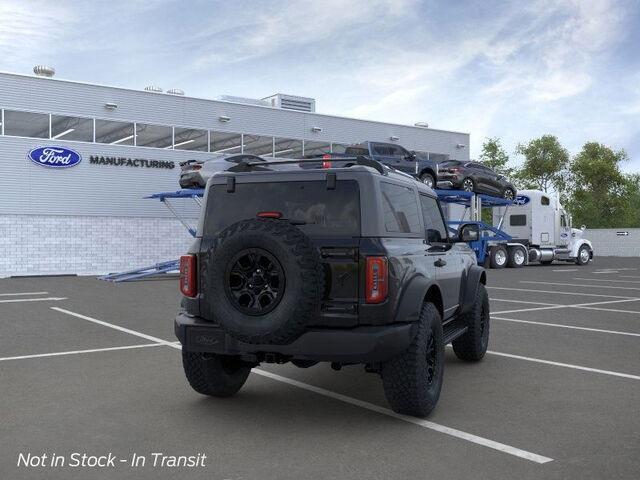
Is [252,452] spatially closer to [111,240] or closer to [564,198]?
[111,240]

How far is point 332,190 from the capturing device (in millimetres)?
5105

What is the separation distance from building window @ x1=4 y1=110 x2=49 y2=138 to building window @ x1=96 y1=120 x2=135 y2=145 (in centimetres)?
203

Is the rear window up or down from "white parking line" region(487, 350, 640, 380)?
up

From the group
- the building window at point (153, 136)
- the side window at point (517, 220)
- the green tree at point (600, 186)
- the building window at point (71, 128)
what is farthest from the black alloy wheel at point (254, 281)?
the green tree at point (600, 186)

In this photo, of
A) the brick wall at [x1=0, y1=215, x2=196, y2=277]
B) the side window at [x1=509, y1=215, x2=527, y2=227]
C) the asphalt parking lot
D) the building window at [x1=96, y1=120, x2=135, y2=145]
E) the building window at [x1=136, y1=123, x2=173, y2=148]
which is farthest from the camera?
the side window at [x1=509, y1=215, x2=527, y2=227]

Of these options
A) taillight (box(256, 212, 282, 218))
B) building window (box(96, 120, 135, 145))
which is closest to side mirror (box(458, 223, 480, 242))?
taillight (box(256, 212, 282, 218))

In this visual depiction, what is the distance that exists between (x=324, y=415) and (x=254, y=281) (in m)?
1.27

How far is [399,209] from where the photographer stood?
556 centimetres

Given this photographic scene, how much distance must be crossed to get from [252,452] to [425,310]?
1779mm

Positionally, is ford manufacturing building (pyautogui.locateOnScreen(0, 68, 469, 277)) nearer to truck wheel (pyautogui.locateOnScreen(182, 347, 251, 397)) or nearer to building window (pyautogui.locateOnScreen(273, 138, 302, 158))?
building window (pyautogui.locateOnScreen(273, 138, 302, 158))

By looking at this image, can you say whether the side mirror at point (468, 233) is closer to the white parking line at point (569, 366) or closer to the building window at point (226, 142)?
the white parking line at point (569, 366)

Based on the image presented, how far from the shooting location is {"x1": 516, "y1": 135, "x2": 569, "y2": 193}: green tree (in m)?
66.2

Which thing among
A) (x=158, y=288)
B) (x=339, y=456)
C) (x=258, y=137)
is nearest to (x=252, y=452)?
(x=339, y=456)

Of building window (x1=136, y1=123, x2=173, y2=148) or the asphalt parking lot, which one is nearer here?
the asphalt parking lot
